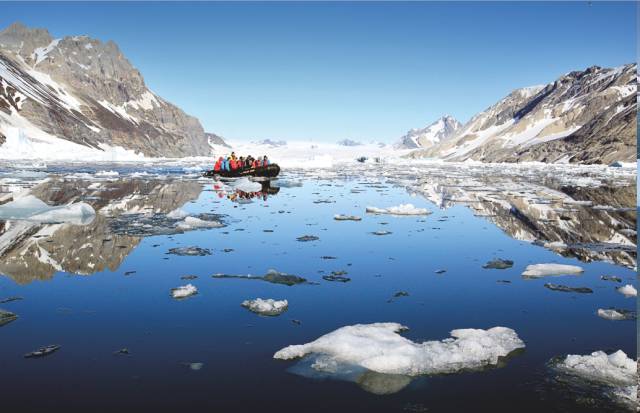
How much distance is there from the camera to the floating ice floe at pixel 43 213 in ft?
49.5

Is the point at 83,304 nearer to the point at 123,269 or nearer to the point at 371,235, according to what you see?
the point at 123,269

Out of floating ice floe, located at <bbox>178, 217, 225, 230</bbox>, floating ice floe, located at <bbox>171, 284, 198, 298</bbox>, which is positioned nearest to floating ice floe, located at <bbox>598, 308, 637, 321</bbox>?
floating ice floe, located at <bbox>171, 284, 198, 298</bbox>

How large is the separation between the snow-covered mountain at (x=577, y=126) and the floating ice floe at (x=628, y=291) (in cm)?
8821

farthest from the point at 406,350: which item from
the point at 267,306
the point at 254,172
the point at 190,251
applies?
the point at 254,172

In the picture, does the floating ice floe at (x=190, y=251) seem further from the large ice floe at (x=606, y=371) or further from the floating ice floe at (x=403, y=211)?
the floating ice floe at (x=403, y=211)

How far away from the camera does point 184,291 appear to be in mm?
8367

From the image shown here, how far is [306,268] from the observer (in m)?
10.4

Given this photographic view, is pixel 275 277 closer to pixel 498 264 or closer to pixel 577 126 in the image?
pixel 498 264

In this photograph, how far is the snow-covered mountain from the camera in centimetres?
9775

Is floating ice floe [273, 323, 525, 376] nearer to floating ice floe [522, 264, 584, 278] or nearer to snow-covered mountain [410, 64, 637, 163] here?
floating ice floe [522, 264, 584, 278]

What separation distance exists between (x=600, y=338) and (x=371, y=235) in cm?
789

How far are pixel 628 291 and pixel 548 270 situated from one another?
5.12ft

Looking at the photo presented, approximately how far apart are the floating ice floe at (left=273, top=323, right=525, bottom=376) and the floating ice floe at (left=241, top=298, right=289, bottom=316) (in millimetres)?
1313

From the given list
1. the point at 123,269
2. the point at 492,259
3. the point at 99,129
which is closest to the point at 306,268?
the point at 123,269
